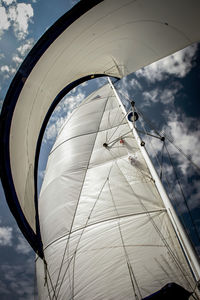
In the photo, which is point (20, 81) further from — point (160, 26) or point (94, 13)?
point (160, 26)

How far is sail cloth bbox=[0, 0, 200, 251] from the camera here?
1.69 meters

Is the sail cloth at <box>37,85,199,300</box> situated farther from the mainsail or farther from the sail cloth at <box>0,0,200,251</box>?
the sail cloth at <box>0,0,200,251</box>

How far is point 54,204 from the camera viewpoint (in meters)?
3.30

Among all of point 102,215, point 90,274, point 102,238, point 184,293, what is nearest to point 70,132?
point 102,215

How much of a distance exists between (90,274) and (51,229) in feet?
3.94

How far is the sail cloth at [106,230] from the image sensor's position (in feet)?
6.38

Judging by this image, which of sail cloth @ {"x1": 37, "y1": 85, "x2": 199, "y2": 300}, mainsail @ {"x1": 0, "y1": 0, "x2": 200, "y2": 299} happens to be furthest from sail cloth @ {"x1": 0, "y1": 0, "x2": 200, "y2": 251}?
sail cloth @ {"x1": 37, "y1": 85, "x2": 199, "y2": 300}

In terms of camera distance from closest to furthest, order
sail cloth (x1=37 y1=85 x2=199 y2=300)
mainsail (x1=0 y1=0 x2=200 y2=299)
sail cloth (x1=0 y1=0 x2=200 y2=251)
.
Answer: sail cloth (x1=0 y1=0 x2=200 y2=251), mainsail (x1=0 y1=0 x2=200 y2=299), sail cloth (x1=37 y1=85 x2=199 y2=300)

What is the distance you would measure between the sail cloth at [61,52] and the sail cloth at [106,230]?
0.68 m

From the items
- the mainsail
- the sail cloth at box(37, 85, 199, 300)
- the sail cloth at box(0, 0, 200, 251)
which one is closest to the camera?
the sail cloth at box(0, 0, 200, 251)

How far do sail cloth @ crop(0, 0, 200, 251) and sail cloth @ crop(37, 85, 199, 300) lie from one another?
26.8 inches

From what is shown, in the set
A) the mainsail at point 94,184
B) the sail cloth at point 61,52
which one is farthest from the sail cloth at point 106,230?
the sail cloth at point 61,52

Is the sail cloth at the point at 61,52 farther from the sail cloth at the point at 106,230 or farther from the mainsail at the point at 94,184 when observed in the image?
the sail cloth at the point at 106,230

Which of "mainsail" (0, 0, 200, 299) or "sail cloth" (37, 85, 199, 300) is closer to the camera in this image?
"mainsail" (0, 0, 200, 299)
